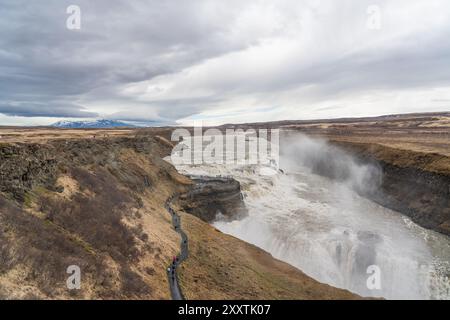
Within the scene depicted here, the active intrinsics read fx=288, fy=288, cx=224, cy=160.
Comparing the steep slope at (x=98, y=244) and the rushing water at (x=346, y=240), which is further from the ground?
the steep slope at (x=98, y=244)

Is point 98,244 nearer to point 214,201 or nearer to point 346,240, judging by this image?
point 214,201

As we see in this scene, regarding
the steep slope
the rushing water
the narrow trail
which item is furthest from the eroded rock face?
the steep slope

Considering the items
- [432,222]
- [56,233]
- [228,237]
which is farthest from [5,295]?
[432,222]

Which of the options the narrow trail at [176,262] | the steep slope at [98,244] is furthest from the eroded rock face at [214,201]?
the steep slope at [98,244]

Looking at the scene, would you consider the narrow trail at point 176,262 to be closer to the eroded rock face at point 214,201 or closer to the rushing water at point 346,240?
the eroded rock face at point 214,201

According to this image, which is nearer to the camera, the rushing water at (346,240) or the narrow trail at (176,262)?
the narrow trail at (176,262)
